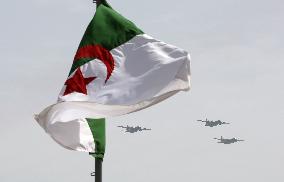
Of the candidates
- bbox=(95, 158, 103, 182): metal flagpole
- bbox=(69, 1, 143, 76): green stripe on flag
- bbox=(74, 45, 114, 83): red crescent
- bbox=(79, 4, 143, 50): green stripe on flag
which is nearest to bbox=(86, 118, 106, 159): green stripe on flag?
bbox=(95, 158, 103, 182): metal flagpole

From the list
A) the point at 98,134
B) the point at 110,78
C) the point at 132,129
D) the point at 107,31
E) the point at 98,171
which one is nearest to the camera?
the point at 98,171

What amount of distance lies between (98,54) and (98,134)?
1972 millimetres

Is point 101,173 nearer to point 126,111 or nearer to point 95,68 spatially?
point 126,111

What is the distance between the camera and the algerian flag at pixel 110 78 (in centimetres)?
1792

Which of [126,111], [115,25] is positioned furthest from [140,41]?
[126,111]

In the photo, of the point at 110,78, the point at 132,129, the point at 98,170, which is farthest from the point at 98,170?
the point at 132,129

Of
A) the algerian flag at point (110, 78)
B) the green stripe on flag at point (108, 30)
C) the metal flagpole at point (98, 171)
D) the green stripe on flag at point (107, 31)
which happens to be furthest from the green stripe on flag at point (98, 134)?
the green stripe on flag at point (108, 30)

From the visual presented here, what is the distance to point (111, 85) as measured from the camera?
18734 millimetres

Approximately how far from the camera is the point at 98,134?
58.8 ft

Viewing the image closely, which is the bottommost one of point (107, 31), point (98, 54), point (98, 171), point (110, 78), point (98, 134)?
point (98, 171)

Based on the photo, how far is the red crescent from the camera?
18781 millimetres

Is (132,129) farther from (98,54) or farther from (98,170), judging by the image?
(98,170)

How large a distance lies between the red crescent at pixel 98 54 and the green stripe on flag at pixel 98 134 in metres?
1.13

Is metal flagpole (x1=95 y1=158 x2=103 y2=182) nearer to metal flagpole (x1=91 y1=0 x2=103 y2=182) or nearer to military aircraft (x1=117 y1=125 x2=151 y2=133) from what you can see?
metal flagpole (x1=91 y1=0 x2=103 y2=182)
